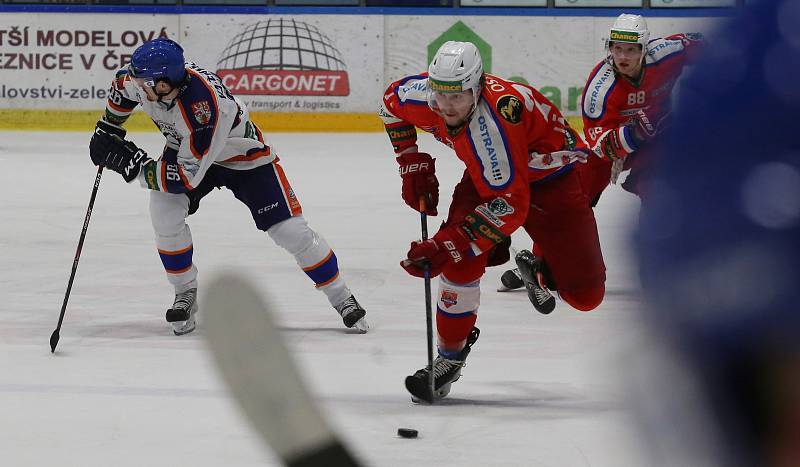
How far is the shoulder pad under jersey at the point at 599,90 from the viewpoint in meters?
5.09

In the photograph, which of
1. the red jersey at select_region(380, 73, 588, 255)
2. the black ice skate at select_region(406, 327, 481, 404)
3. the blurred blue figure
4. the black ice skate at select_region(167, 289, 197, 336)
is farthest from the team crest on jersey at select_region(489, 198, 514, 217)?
the blurred blue figure

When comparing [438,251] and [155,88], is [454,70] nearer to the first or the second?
[438,251]

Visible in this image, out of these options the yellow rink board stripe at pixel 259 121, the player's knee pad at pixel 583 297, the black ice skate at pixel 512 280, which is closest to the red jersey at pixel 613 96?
the black ice skate at pixel 512 280

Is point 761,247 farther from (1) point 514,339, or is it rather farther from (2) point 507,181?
(1) point 514,339

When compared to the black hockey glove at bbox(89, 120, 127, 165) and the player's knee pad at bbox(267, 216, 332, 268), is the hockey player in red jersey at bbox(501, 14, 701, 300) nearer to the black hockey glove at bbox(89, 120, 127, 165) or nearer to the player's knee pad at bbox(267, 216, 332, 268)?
the player's knee pad at bbox(267, 216, 332, 268)

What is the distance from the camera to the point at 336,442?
0.58 m

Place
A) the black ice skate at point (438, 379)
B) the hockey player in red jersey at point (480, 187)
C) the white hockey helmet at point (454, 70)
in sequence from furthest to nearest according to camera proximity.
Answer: the black ice skate at point (438, 379) < the hockey player in red jersey at point (480, 187) < the white hockey helmet at point (454, 70)

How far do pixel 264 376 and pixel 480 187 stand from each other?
273 cm

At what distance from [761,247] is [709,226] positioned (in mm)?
20

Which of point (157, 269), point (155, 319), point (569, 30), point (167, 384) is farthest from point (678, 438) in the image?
point (569, 30)

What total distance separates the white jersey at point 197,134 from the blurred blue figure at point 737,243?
148 inches

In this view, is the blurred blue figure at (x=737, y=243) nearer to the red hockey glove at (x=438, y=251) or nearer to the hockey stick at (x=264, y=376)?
the hockey stick at (x=264, y=376)

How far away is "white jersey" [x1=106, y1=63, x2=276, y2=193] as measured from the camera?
4.14 meters

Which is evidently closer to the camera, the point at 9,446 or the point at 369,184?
the point at 9,446
